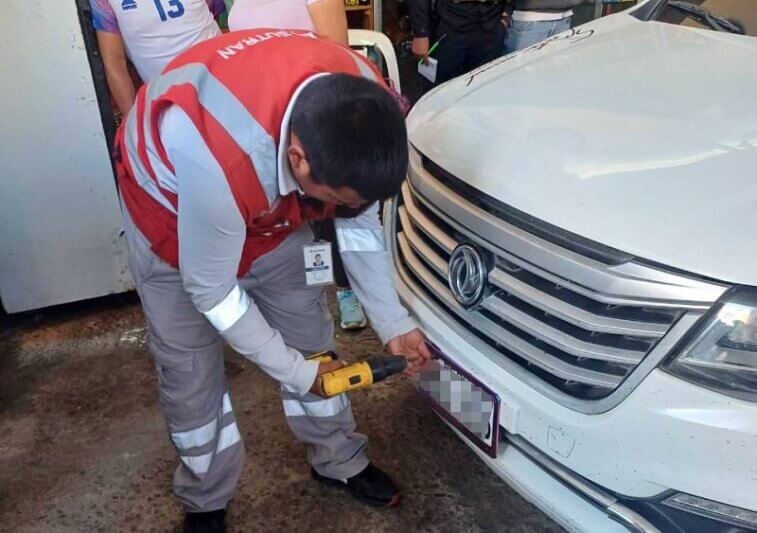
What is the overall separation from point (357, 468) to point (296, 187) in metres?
1.05

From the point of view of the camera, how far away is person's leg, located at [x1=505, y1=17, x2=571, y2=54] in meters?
3.71

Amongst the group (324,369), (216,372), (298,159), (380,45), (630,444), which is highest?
(298,159)

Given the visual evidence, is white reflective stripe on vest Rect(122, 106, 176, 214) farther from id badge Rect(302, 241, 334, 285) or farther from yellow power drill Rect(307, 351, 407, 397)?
yellow power drill Rect(307, 351, 407, 397)

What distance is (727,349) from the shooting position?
1.27 m

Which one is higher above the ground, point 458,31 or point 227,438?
point 458,31

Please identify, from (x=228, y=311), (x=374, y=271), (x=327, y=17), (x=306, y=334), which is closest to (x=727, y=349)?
(x=374, y=271)

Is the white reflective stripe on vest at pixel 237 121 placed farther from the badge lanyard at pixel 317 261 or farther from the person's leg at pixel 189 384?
the person's leg at pixel 189 384

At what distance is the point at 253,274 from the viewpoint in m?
1.83

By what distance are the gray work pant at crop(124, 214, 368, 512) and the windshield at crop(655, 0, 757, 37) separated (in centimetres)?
142

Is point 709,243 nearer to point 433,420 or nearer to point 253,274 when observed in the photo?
point 253,274

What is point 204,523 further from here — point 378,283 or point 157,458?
point 378,283

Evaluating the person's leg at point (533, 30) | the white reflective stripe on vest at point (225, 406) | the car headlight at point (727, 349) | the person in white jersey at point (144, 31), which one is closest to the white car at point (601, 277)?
the car headlight at point (727, 349)

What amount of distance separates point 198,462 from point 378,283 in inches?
27.9

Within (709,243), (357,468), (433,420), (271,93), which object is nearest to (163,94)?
(271,93)
